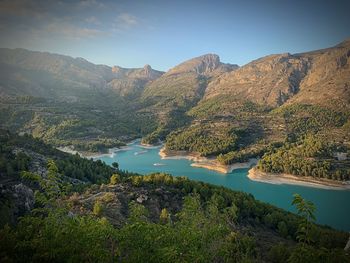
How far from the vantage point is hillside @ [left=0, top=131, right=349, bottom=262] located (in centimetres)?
1432

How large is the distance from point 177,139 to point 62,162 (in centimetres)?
8040

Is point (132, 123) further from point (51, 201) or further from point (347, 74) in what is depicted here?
point (51, 201)

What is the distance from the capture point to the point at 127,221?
31.3 m

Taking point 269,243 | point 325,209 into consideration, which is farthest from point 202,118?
point 269,243

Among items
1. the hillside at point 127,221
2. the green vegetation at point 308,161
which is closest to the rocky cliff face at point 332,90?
the green vegetation at point 308,161

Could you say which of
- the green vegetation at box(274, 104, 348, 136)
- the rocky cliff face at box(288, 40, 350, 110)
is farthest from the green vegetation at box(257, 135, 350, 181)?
the rocky cliff face at box(288, 40, 350, 110)

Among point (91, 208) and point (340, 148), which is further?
point (340, 148)

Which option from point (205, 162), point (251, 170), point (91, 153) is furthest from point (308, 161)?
point (91, 153)

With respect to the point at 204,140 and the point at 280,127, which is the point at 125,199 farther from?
the point at 280,127

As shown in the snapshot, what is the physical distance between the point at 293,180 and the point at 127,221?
6701 cm

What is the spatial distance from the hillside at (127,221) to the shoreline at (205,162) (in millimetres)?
44765

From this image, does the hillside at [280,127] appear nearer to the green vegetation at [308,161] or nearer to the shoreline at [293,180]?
the green vegetation at [308,161]

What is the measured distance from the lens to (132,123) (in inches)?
7126

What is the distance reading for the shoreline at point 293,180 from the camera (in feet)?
273
